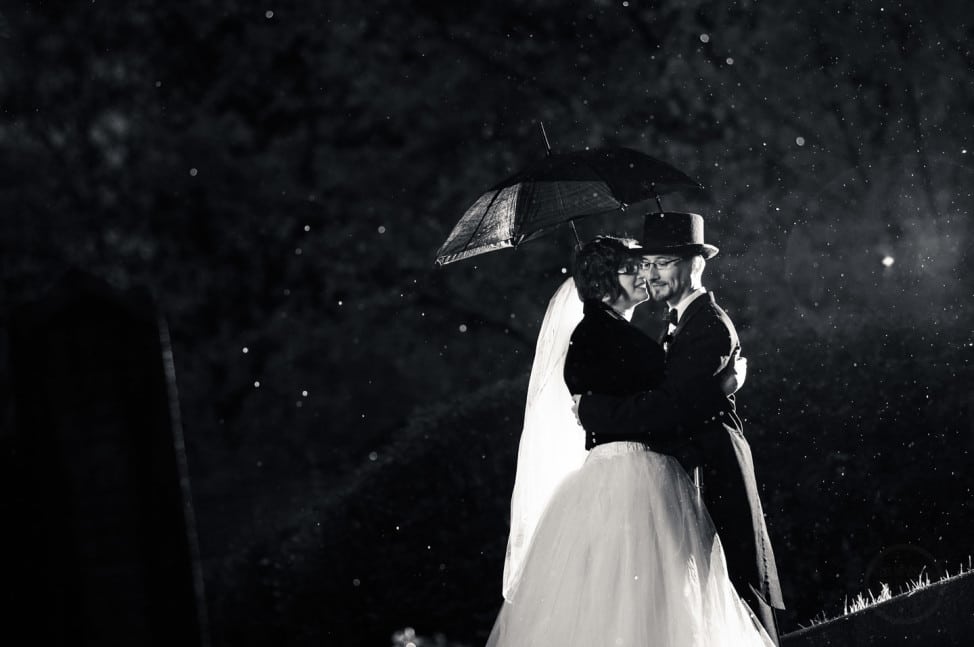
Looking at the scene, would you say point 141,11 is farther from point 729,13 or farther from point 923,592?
point 923,592

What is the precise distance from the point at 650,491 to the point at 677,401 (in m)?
0.42

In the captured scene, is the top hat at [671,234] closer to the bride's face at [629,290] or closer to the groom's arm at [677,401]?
the bride's face at [629,290]

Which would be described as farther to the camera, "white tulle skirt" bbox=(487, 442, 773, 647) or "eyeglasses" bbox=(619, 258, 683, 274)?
"eyeglasses" bbox=(619, 258, 683, 274)

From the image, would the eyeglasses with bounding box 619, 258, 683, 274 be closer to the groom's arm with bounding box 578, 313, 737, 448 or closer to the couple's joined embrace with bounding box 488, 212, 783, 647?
the couple's joined embrace with bounding box 488, 212, 783, 647

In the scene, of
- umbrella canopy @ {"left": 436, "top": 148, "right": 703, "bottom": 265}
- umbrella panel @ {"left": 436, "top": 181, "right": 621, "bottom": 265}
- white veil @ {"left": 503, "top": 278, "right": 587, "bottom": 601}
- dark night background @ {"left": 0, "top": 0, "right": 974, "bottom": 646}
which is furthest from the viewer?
dark night background @ {"left": 0, "top": 0, "right": 974, "bottom": 646}

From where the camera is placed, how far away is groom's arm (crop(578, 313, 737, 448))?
176 inches

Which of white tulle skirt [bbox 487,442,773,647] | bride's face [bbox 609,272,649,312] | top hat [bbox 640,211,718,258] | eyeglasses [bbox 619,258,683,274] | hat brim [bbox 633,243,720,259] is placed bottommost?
white tulle skirt [bbox 487,442,773,647]

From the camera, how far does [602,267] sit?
474 cm

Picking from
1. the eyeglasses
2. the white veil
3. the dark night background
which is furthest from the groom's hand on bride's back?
the dark night background

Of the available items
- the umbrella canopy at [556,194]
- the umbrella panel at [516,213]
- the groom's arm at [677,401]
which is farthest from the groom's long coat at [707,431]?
the umbrella panel at [516,213]

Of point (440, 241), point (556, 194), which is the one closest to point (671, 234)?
point (556, 194)

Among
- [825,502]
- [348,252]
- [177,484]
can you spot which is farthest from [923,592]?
[348,252]

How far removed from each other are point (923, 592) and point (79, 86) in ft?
34.7

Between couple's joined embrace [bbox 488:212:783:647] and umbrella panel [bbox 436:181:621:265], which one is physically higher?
umbrella panel [bbox 436:181:621:265]
